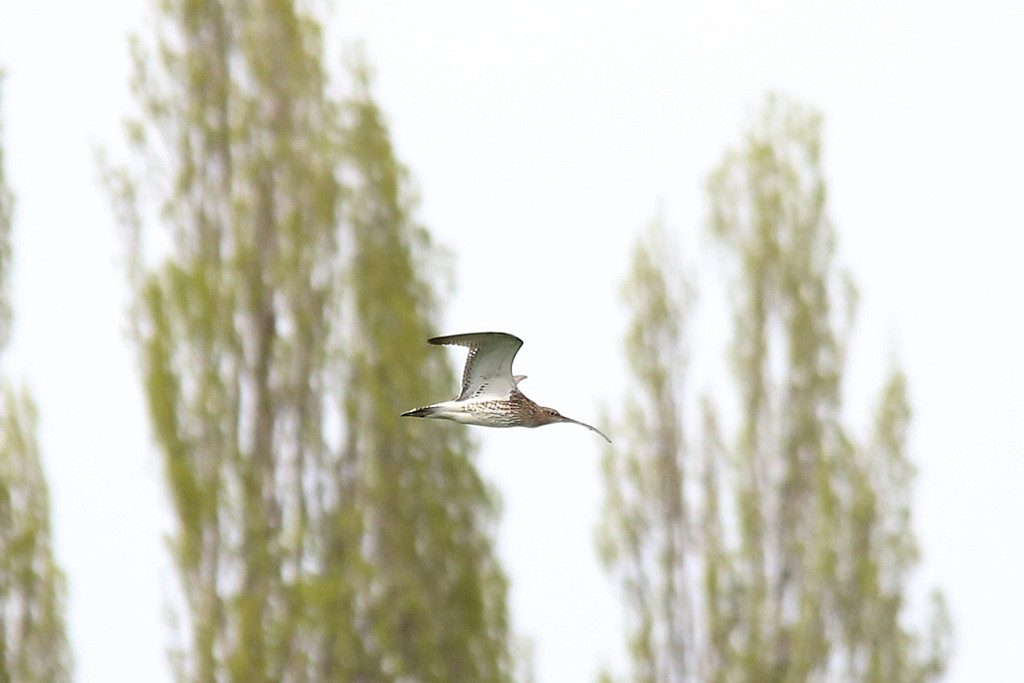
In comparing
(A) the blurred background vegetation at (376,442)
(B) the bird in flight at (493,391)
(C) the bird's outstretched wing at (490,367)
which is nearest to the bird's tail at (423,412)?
(B) the bird in flight at (493,391)

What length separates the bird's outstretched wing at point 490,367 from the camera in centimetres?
440

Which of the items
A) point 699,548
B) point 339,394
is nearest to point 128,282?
point 339,394

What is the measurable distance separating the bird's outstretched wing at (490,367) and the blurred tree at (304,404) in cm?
417

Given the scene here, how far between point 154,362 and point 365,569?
1.41m

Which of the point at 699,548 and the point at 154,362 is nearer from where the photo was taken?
the point at 154,362

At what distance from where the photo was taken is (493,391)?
14.5ft

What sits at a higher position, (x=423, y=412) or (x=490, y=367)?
(x=490, y=367)

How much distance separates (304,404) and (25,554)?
5.81 feet

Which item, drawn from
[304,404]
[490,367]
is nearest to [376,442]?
[304,404]

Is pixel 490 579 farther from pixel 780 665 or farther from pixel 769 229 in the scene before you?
pixel 769 229

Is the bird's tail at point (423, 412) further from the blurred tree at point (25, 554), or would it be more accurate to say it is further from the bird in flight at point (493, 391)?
the blurred tree at point (25, 554)

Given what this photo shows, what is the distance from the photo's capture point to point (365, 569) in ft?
28.0

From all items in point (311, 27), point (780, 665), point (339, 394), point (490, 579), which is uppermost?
point (311, 27)

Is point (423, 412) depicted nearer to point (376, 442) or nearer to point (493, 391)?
point (493, 391)
